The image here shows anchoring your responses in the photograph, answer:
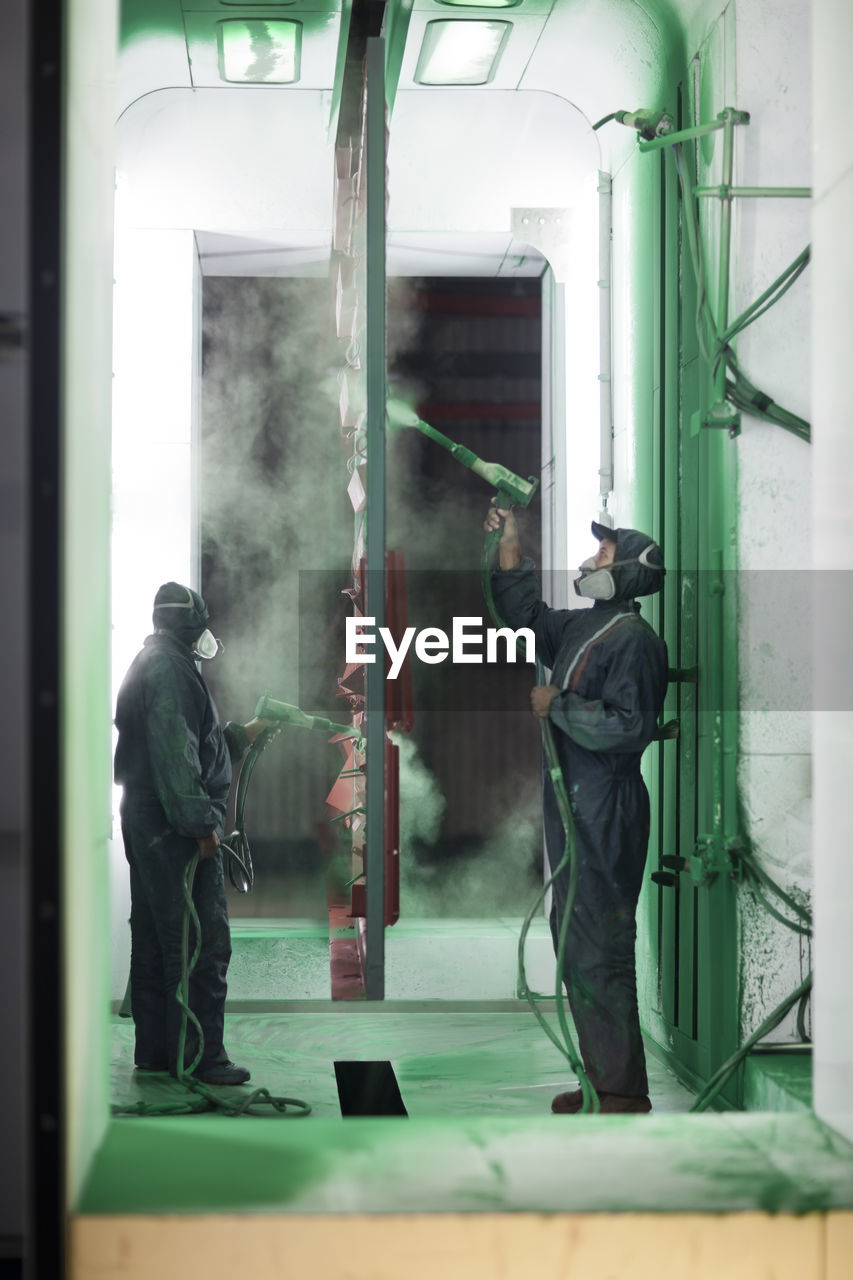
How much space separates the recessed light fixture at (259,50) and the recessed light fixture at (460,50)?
18.2 inches

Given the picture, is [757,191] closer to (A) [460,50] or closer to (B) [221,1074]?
(A) [460,50]

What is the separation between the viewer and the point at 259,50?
408 cm

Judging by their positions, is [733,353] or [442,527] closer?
[733,353]

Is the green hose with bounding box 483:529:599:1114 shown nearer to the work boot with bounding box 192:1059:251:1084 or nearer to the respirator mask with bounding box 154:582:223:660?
the work boot with bounding box 192:1059:251:1084

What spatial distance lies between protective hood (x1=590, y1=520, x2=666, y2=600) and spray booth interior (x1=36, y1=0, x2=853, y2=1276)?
14cm

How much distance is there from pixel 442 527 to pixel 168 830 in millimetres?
2324

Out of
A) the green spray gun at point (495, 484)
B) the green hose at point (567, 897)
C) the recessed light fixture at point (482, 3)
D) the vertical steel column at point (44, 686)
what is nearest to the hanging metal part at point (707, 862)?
the green hose at point (567, 897)

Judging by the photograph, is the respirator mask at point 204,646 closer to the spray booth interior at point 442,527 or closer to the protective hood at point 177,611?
the protective hood at point 177,611

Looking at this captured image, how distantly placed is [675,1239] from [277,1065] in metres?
→ 2.46

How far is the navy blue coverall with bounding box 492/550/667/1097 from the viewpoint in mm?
3371

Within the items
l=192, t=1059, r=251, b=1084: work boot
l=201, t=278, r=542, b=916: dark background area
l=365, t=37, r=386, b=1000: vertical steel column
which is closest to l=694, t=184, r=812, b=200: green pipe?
l=365, t=37, r=386, b=1000: vertical steel column

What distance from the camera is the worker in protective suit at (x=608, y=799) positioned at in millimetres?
3371
